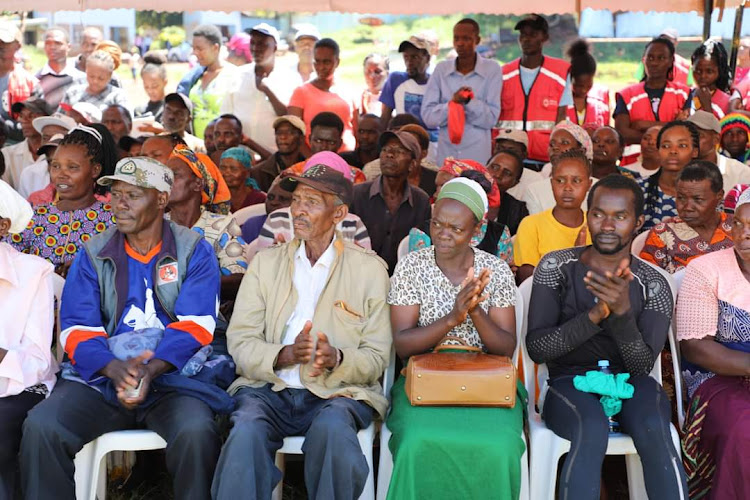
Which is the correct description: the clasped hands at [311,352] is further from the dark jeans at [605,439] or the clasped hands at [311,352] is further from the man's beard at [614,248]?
the man's beard at [614,248]

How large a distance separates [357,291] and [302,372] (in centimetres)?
43

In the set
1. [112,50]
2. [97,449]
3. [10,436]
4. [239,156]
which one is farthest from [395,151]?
[112,50]

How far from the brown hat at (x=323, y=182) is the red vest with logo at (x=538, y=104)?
372cm

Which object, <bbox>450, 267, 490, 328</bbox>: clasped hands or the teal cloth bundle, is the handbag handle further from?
the teal cloth bundle

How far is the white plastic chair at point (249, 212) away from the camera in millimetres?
5605

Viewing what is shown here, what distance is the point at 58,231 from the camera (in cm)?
448

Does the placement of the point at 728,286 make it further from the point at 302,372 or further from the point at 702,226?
the point at 302,372

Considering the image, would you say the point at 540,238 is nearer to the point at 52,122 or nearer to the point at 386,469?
the point at 386,469

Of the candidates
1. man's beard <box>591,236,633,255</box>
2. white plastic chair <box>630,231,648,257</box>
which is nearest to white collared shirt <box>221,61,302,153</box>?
white plastic chair <box>630,231,648,257</box>

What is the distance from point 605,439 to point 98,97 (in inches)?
246

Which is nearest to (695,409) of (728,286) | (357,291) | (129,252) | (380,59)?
(728,286)

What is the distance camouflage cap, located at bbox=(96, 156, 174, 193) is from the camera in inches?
154

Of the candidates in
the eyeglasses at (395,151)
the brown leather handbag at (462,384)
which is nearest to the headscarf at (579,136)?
the eyeglasses at (395,151)

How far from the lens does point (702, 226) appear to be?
4.70 meters
